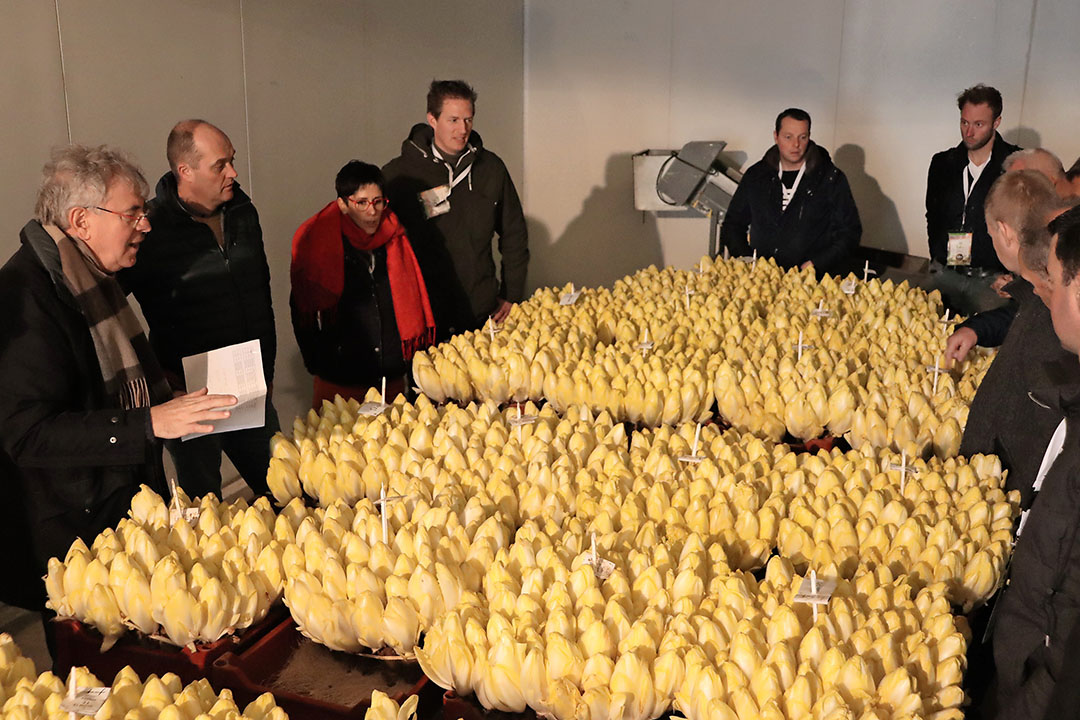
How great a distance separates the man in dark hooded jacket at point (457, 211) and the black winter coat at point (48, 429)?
223cm

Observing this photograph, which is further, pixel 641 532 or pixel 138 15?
pixel 138 15

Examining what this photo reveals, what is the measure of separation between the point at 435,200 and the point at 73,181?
2259mm

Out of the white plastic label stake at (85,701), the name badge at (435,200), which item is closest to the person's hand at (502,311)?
the name badge at (435,200)

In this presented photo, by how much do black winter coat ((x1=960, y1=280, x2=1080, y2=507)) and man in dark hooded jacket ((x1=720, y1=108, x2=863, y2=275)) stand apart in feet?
9.19

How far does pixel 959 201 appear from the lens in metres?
5.13

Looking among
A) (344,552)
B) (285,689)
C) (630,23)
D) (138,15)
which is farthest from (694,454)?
(630,23)

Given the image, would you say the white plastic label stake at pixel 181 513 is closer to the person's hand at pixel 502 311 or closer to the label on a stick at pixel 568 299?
the label on a stick at pixel 568 299

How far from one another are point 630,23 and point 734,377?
19.1 ft

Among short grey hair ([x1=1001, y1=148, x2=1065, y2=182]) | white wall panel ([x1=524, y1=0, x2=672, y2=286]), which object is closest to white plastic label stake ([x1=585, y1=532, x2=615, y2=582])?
short grey hair ([x1=1001, y1=148, x2=1065, y2=182])

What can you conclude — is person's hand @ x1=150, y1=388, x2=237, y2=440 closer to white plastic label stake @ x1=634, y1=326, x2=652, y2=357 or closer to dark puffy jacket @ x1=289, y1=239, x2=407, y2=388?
white plastic label stake @ x1=634, y1=326, x2=652, y2=357

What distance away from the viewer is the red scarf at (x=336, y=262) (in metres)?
3.55

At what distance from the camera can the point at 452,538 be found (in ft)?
5.77

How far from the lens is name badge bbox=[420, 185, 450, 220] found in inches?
168

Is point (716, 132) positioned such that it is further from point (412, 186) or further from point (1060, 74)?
point (412, 186)
